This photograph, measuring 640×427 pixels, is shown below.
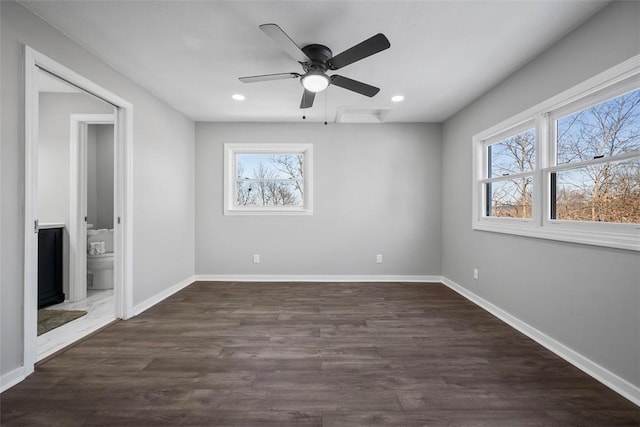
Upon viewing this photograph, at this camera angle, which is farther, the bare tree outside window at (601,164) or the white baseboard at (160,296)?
the white baseboard at (160,296)

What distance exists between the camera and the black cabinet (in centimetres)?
295

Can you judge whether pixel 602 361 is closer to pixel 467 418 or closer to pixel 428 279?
pixel 467 418

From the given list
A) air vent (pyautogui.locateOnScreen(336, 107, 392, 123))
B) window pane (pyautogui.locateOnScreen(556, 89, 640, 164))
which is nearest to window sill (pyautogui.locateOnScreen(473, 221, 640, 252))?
window pane (pyautogui.locateOnScreen(556, 89, 640, 164))

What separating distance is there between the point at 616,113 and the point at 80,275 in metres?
5.34

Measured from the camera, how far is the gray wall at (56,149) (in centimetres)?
326

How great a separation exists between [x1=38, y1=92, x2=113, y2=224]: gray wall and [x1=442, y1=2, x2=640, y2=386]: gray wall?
14.9 feet

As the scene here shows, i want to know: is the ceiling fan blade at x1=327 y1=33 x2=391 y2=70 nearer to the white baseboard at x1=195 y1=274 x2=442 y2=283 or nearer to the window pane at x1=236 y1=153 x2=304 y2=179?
the window pane at x1=236 y1=153 x2=304 y2=179

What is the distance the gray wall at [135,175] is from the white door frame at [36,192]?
4 centimetres

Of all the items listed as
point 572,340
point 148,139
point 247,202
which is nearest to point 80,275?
point 148,139

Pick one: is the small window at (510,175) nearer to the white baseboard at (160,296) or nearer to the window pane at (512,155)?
the window pane at (512,155)

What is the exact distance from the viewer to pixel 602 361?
1.80m

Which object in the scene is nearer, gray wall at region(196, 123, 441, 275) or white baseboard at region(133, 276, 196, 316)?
white baseboard at region(133, 276, 196, 316)

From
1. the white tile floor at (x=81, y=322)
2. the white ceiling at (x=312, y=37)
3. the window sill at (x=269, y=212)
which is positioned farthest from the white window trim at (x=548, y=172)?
the white tile floor at (x=81, y=322)

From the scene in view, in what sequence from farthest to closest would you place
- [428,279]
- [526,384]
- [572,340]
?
[428,279] < [572,340] < [526,384]
